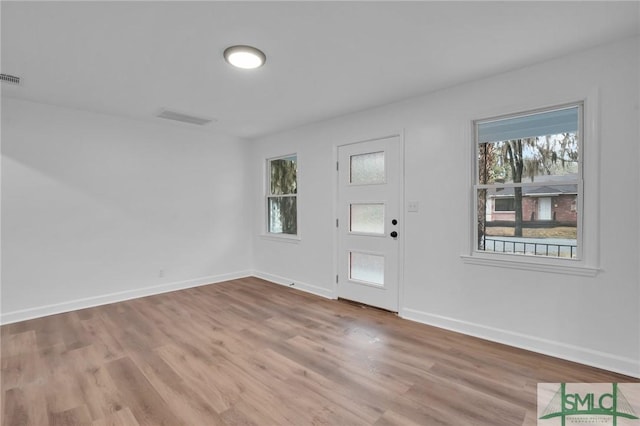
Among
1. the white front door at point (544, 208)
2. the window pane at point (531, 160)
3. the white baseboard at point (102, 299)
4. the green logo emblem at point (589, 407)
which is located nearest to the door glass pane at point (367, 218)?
the window pane at point (531, 160)

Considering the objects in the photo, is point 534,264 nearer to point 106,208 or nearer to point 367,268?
point 367,268

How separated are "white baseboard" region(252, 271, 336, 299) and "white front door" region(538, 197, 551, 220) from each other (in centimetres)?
264

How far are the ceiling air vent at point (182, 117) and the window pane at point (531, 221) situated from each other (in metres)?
3.76

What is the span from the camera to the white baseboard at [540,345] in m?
2.32

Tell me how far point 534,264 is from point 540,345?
0.70 meters

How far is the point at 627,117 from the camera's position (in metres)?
2.30

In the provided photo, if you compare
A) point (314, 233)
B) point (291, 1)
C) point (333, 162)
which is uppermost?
point (291, 1)

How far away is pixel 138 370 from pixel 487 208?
343 cm

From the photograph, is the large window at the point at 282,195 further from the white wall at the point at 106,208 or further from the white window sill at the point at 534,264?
the white window sill at the point at 534,264

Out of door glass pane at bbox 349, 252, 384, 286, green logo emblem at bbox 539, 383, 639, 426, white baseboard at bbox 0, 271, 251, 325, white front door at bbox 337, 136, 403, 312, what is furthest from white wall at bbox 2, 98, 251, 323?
green logo emblem at bbox 539, 383, 639, 426

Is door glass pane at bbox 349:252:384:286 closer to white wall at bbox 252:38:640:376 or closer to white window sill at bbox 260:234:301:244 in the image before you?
white wall at bbox 252:38:640:376

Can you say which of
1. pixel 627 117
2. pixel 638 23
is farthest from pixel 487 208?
pixel 638 23

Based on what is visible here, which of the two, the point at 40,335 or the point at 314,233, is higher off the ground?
the point at 314,233

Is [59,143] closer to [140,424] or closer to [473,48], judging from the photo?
[140,424]
